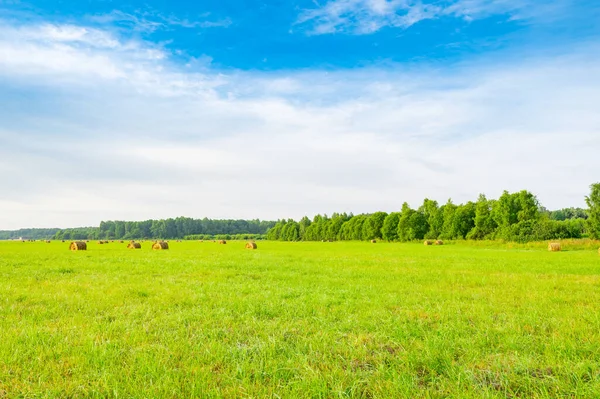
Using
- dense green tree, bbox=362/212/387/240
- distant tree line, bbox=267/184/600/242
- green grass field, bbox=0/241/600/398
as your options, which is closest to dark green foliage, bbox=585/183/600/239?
distant tree line, bbox=267/184/600/242

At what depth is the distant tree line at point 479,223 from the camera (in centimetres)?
5797

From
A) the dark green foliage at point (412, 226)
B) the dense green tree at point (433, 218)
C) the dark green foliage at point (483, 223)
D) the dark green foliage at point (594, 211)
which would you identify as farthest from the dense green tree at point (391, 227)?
the dark green foliage at point (594, 211)

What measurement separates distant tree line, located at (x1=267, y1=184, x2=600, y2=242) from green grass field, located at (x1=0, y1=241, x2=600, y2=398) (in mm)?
55582

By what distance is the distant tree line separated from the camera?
58.0 meters

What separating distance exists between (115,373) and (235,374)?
1.58 m

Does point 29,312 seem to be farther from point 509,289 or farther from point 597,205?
point 597,205

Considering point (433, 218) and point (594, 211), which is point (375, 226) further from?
→ point (594, 211)

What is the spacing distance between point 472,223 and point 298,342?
78.7m

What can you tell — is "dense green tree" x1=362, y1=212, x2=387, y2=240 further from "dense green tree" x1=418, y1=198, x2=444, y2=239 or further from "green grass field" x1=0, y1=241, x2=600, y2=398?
"green grass field" x1=0, y1=241, x2=600, y2=398

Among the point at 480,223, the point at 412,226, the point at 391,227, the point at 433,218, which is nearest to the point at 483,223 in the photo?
the point at 480,223

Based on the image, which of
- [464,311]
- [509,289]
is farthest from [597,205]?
[464,311]

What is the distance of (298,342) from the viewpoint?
20.2ft

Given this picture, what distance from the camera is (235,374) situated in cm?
491

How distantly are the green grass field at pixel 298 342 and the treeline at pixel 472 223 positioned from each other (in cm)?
5547
